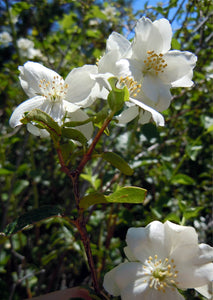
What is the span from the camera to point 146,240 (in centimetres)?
72

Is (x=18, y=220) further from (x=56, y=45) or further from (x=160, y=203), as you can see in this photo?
(x=56, y=45)

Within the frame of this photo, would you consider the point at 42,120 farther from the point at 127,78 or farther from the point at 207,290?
the point at 207,290

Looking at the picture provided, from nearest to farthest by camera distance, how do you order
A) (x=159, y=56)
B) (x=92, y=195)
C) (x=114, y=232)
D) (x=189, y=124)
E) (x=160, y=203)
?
(x=92, y=195), (x=159, y=56), (x=160, y=203), (x=114, y=232), (x=189, y=124)

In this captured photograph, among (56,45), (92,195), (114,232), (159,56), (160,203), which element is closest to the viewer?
(92,195)

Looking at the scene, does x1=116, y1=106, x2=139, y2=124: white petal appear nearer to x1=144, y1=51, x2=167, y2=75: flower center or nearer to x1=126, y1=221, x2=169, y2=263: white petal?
x1=144, y1=51, x2=167, y2=75: flower center

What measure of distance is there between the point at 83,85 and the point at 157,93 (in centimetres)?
17

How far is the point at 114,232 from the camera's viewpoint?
1.49 m

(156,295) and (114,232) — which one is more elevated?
(156,295)

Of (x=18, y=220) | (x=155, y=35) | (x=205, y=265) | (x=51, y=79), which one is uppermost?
(x=155, y=35)

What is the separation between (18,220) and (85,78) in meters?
0.35

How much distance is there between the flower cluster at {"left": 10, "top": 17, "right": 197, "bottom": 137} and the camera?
68 cm

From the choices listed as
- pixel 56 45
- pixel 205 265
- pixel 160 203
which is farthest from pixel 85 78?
pixel 56 45

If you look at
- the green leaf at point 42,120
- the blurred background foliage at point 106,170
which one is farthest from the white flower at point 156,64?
the blurred background foliage at point 106,170

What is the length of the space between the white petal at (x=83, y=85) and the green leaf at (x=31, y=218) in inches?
9.9
